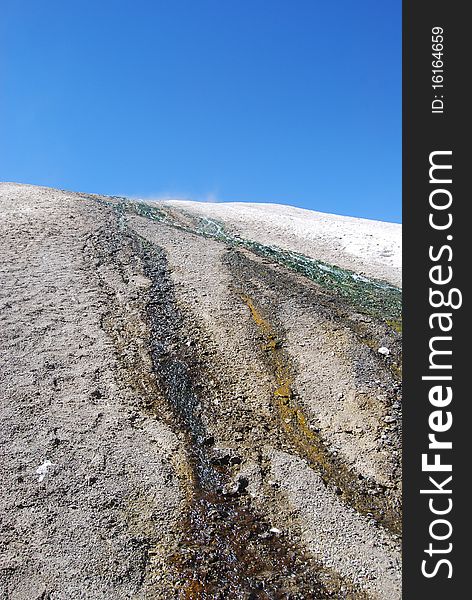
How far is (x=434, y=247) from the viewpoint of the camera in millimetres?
7703

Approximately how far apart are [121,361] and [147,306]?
2.87 meters

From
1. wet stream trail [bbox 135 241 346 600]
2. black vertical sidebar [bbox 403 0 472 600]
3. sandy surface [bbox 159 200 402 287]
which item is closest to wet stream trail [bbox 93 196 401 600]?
wet stream trail [bbox 135 241 346 600]

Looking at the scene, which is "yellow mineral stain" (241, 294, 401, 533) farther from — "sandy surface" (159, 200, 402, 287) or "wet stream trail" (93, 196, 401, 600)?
"sandy surface" (159, 200, 402, 287)

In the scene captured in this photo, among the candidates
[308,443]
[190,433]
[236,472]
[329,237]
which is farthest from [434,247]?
[329,237]

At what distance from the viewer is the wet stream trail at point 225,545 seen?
8594 mm

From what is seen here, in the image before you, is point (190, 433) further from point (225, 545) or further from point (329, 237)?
point (329, 237)

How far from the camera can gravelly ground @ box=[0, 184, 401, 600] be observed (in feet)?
29.3

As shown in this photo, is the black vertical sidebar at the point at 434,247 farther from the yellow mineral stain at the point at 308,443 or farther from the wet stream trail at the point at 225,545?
the yellow mineral stain at the point at 308,443

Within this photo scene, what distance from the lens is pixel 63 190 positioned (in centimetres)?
2612

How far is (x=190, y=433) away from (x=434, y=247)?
6.77m

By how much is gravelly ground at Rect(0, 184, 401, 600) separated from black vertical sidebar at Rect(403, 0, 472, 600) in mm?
2581

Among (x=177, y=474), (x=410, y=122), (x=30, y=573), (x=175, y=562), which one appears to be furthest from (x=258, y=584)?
(x=410, y=122)

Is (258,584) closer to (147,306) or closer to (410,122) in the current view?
(410,122)

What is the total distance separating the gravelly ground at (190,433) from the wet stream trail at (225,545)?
30mm
